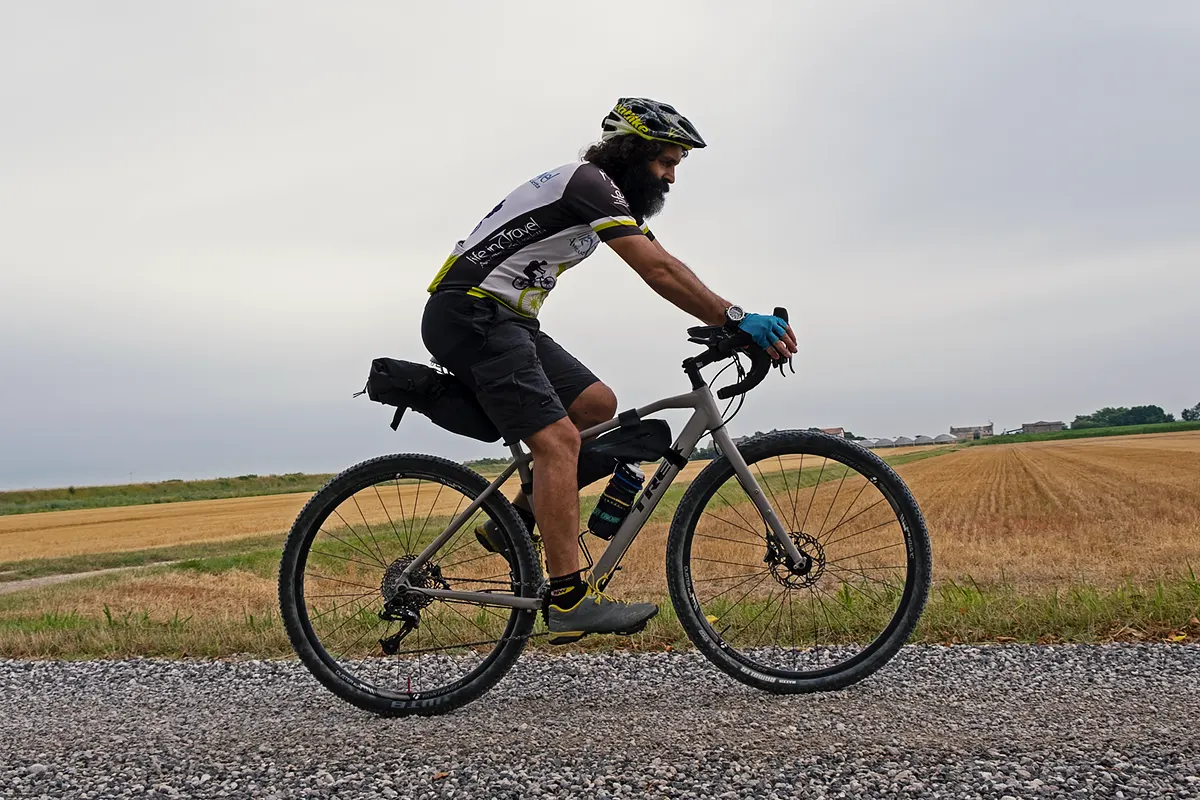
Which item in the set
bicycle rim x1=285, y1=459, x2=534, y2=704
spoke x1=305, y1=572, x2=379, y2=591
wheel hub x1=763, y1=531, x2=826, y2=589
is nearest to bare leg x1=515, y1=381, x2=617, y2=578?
bicycle rim x1=285, y1=459, x2=534, y2=704

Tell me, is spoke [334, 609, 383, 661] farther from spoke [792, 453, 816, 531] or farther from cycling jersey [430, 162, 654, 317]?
spoke [792, 453, 816, 531]

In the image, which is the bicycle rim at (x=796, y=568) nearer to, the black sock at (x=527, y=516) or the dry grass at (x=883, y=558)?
the dry grass at (x=883, y=558)

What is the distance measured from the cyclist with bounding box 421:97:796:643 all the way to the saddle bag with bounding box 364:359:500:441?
11 centimetres

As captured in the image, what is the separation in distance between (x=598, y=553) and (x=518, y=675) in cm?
72

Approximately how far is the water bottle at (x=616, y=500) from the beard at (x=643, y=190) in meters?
1.19

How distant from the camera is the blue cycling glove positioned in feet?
13.1

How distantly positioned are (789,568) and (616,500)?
2.70 feet

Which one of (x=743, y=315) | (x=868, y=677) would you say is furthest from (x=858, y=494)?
(x=743, y=315)

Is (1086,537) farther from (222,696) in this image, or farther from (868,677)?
(222,696)

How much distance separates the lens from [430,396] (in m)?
4.19

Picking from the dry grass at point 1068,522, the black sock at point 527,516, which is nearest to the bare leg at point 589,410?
the black sock at point 527,516

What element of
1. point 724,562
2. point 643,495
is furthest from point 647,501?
point 724,562

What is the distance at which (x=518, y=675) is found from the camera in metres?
4.56

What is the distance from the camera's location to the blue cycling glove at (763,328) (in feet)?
13.1
